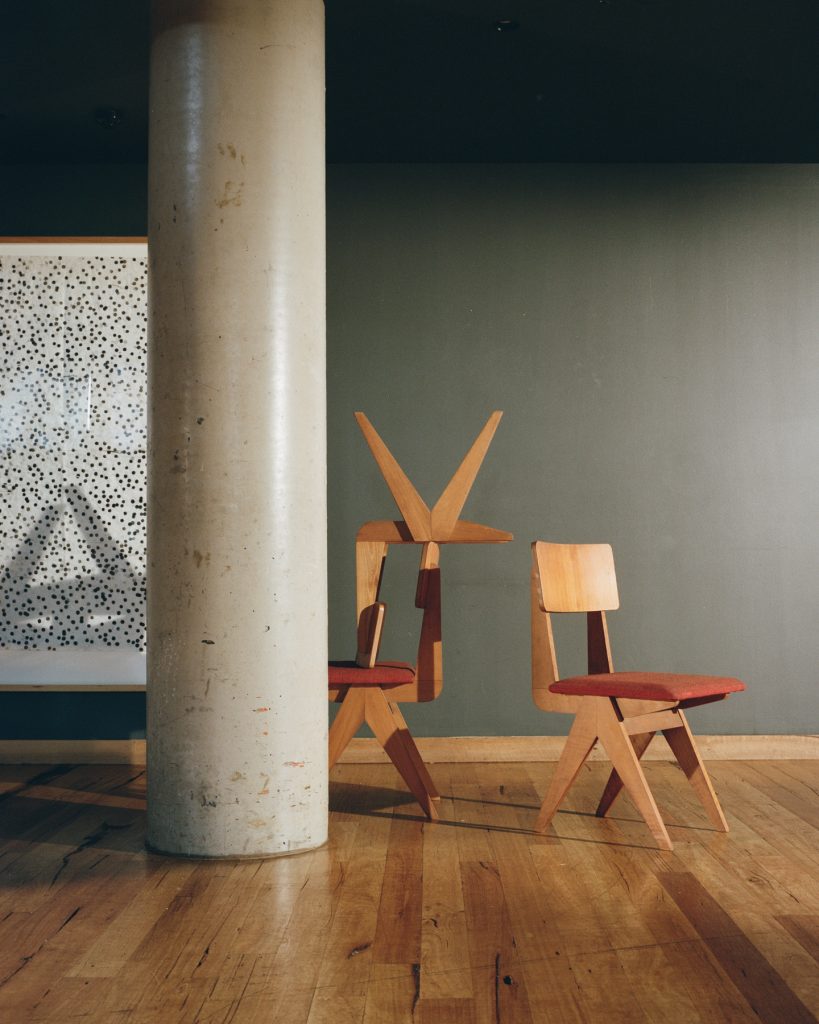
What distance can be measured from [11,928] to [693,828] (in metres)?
2.26

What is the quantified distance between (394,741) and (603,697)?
799 mm

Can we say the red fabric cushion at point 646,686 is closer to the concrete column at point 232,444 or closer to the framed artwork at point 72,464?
the concrete column at point 232,444

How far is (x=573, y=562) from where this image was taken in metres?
4.14

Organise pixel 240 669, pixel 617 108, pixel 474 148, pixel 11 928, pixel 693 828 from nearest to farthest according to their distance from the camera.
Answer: pixel 11 928 < pixel 240 669 < pixel 693 828 < pixel 617 108 < pixel 474 148

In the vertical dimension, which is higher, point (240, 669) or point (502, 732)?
point (240, 669)

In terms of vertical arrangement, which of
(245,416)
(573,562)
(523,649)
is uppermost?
(245,416)

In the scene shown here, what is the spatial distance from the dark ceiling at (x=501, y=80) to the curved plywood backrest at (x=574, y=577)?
1890 millimetres

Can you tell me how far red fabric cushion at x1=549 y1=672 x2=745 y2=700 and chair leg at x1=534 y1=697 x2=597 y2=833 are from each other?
0.10 m

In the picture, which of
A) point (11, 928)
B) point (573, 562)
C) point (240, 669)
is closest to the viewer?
point (11, 928)

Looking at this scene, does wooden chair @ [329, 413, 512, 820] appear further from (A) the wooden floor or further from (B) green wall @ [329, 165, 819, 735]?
(B) green wall @ [329, 165, 819, 735]

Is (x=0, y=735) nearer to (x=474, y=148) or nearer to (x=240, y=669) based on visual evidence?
(x=240, y=669)

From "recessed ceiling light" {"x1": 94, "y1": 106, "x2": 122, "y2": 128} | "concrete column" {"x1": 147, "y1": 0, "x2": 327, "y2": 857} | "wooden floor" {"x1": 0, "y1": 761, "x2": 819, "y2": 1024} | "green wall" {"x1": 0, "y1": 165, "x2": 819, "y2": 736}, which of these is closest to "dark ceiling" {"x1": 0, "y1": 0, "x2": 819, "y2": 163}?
"recessed ceiling light" {"x1": 94, "y1": 106, "x2": 122, "y2": 128}

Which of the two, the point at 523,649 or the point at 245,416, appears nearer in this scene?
the point at 245,416

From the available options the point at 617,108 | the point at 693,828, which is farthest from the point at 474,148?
the point at 693,828
